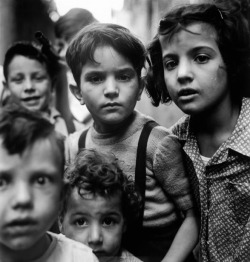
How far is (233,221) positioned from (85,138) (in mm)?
332

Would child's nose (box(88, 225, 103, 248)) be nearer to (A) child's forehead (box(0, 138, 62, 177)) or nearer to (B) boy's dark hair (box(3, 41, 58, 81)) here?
(A) child's forehead (box(0, 138, 62, 177))

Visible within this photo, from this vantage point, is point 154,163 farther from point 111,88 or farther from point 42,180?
point 42,180

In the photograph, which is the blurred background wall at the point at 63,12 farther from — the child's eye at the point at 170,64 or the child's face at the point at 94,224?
the child's face at the point at 94,224

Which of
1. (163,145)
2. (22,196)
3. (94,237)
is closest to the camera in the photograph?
(22,196)

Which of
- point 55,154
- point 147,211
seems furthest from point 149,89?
point 55,154

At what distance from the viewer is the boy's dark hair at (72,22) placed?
0.86 meters

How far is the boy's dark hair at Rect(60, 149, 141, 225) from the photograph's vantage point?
772 mm

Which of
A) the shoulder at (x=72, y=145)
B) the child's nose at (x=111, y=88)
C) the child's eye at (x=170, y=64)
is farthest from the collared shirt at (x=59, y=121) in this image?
the child's eye at (x=170, y=64)

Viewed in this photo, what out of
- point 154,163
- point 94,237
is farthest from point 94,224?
point 154,163

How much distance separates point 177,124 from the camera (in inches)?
36.0

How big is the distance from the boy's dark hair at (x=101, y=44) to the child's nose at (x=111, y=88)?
5 cm

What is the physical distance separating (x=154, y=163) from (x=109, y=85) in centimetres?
18

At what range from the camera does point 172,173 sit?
0.85m

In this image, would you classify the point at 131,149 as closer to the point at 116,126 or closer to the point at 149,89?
→ the point at 116,126
